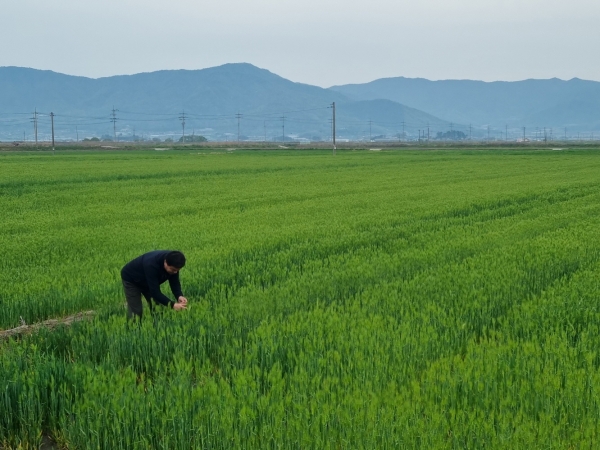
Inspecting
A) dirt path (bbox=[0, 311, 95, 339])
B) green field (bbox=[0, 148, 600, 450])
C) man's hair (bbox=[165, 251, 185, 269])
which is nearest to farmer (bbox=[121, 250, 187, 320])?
man's hair (bbox=[165, 251, 185, 269])

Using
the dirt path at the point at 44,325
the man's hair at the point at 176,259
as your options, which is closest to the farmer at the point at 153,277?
the man's hair at the point at 176,259

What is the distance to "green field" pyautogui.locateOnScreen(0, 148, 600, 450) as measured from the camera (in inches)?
186

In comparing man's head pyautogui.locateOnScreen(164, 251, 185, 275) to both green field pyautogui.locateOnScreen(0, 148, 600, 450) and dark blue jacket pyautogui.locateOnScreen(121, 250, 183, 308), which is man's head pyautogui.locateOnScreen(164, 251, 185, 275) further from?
green field pyautogui.locateOnScreen(0, 148, 600, 450)

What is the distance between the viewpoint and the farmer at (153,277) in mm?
6980

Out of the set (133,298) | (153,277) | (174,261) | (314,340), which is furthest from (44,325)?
(314,340)

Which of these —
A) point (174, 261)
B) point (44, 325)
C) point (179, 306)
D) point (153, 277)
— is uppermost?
point (174, 261)

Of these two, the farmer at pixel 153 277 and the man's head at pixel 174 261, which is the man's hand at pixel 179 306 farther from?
the man's head at pixel 174 261

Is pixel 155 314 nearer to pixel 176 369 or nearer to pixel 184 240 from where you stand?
pixel 176 369

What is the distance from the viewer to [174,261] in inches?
270

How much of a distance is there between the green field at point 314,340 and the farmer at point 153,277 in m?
0.23

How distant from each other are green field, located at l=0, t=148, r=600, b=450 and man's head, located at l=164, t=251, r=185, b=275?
2.04ft

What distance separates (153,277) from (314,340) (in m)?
1.92

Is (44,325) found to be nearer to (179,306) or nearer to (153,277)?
(153,277)

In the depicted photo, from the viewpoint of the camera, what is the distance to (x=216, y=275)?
1048 cm
